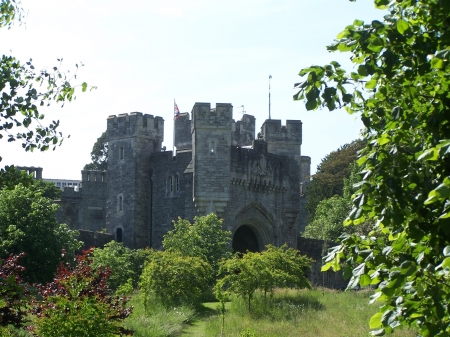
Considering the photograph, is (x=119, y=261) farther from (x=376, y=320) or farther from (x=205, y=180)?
(x=376, y=320)

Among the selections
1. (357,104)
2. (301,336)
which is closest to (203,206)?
(301,336)

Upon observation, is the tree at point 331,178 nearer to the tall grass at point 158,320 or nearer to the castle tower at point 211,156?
the castle tower at point 211,156

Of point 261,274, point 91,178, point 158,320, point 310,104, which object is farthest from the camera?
point 91,178

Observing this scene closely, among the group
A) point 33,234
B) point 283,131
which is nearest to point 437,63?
point 33,234

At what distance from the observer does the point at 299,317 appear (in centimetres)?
2211

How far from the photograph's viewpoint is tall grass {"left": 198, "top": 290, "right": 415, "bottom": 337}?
19969 millimetres

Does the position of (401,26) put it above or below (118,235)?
above

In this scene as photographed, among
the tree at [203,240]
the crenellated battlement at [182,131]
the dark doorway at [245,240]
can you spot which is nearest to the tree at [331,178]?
the crenellated battlement at [182,131]

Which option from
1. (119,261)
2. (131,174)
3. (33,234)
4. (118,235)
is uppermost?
(131,174)

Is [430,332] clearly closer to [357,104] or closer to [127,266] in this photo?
[357,104]

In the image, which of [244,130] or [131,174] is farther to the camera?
[244,130]

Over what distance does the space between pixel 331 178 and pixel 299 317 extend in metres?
34.1

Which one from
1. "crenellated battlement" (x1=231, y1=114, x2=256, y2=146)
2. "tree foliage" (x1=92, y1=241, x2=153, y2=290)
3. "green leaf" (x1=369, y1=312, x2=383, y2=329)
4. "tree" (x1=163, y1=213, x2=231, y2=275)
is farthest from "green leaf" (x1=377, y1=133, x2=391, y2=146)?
"crenellated battlement" (x1=231, y1=114, x2=256, y2=146)

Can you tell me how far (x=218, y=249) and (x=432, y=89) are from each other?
25157 mm
